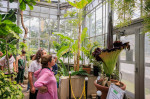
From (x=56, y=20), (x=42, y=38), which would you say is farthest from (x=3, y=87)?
(x=56, y=20)

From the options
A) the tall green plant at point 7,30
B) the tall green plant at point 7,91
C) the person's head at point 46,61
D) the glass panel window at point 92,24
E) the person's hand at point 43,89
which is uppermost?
the glass panel window at point 92,24

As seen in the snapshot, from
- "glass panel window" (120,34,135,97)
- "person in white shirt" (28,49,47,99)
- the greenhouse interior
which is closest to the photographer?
the greenhouse interior

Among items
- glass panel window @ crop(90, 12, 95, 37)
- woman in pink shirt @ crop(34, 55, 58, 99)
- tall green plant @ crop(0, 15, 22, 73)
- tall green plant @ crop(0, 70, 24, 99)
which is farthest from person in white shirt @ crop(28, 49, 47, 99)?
glass panel window @ crop(90, 12, 95, 37)

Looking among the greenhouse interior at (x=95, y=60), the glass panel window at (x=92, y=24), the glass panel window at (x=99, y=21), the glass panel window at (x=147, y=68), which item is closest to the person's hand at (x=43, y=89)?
the greenhouse interior at (x=95, y=60)

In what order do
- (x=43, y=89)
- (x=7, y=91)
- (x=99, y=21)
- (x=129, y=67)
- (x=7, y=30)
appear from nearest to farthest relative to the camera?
(x=7, y=91), (x=7, y=30), (x=43, y=89), (x=129, y=67), (x=99, y=21)

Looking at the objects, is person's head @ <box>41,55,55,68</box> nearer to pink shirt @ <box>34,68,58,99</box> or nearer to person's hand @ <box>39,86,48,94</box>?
pink shirt @ <box>34,68,58,99</box>

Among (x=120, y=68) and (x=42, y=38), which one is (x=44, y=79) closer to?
(x=120, y=68)

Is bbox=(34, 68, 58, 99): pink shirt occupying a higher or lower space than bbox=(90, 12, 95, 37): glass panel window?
lower

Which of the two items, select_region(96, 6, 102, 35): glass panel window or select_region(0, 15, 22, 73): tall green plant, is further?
select_region(96, 6, 102, 35): glass panel window

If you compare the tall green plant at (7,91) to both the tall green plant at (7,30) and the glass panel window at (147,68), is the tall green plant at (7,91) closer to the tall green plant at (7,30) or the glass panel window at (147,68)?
the tall green plant at (7,30)

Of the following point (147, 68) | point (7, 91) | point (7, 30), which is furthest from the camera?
point (147, 68)

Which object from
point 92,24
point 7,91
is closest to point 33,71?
point 7,91

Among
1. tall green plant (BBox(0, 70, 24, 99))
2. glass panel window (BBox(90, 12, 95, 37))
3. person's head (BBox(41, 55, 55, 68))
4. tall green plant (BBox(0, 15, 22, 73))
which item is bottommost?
tall green plant (BBox(0, 70, 24, 99))

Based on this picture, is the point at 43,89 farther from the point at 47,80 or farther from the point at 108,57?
the point at 108,57
